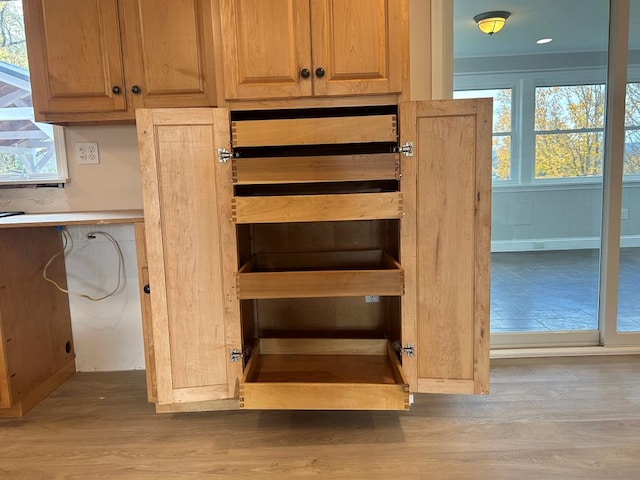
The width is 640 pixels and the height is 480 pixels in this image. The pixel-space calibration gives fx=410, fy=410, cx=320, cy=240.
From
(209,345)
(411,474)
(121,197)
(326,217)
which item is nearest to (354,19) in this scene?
(326,217)

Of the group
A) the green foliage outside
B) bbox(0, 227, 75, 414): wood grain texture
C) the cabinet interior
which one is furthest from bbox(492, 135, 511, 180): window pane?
the green foliage outside

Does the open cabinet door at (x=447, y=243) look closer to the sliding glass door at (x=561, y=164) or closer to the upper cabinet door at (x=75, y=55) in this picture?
the sliding glass door at (x=561, y=164)

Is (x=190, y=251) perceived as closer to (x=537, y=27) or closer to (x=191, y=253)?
(x=191, y=253)

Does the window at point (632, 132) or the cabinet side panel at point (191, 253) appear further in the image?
the window at point (632, 132)

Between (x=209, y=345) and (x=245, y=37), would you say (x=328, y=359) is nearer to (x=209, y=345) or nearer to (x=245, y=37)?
(x=209, y=345)

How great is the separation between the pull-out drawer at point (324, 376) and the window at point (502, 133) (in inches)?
50.0

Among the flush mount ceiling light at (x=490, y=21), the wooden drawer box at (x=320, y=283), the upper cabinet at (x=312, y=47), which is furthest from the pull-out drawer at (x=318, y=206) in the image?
the flush mount ceiling light at (x=490, y=21)

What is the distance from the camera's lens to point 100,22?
179cm

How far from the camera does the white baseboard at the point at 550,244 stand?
2.44 metres

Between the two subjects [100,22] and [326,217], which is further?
[100,22]

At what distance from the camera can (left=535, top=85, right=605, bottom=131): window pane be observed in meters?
2.34

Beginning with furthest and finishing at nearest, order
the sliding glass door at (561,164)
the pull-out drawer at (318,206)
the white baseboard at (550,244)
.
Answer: the white baseboard at (550,244)
the sliding glass door at (561,164)
the pull-out drawer at (318,206)

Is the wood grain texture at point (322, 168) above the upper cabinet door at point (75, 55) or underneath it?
underneath

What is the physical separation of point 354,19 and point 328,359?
1.42m
